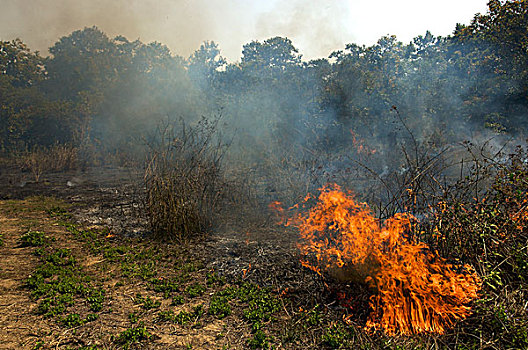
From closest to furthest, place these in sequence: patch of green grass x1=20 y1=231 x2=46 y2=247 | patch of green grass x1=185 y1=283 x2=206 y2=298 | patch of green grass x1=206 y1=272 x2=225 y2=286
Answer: patch of green grass x1=185 y1=283 x2=206 y2=298 → patch of green grass x1=206 y1=272 x2=225 y2=286 → patch of green grass x1=20 y1=231 x2=46 y2=247

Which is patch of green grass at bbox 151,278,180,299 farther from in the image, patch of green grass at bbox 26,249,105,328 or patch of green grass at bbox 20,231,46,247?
patch of green grass at bbox 20,231,46,247

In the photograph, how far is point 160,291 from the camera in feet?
12.6

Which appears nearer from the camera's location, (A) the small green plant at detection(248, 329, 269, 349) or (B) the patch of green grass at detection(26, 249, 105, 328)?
(A) the small green plant at detection(248, 329, 269, 349)

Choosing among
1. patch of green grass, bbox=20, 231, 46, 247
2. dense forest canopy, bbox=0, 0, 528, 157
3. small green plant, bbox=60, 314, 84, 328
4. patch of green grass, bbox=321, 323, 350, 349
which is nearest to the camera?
patch of green grass, bbox=321, 323, 350, 349

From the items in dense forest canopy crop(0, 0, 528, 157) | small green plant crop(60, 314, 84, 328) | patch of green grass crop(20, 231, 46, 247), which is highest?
Result: dense forest canopy crop(0, 0, 528, 157)

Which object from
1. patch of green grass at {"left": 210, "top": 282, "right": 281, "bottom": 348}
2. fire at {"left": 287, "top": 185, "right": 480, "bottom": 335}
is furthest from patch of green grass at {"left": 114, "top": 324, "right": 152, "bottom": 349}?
fire at {"left": 287, "top": 185, "right": 480, "bottom": 335}

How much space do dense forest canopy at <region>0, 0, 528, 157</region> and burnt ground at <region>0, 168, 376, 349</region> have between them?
14.0 feet

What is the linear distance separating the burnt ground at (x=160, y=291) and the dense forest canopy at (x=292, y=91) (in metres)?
4.27

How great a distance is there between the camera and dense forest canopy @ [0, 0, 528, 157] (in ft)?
29.2

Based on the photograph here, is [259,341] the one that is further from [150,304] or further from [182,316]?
[150,304]

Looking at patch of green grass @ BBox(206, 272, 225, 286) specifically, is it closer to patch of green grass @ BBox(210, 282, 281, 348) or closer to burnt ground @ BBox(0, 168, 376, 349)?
burnt ground @ BBox(0, 168, 376, 349)

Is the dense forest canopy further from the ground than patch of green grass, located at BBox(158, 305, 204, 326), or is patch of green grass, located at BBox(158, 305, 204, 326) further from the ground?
the dense forest canopy

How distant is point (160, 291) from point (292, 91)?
932 centimetres

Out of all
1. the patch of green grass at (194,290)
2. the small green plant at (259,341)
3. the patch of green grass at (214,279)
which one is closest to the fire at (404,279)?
the small green plant at (259,341)
